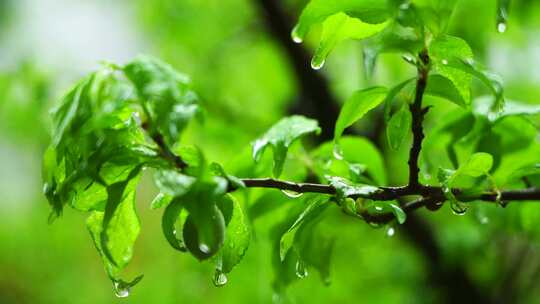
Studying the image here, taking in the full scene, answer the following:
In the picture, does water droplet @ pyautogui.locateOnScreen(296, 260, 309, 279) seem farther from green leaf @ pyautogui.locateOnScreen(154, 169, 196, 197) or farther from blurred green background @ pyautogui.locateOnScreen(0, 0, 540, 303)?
blurred green background @ pyautogui.locateOnScreen(0, 0, 540, 303)

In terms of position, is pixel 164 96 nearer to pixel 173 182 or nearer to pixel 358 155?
pixel 173 182

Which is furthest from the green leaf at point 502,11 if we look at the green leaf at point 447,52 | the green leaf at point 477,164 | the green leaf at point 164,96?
the green leaf at point 164,96

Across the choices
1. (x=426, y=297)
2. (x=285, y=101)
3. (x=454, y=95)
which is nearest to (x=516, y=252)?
(x=426, y=297)

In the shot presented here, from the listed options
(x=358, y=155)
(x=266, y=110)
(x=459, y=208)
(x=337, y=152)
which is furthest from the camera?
(x=266, y=110)

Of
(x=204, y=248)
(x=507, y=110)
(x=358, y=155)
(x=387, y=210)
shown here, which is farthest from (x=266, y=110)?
(x=204, y=248)

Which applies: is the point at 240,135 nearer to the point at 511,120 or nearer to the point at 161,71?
the point at 511,120

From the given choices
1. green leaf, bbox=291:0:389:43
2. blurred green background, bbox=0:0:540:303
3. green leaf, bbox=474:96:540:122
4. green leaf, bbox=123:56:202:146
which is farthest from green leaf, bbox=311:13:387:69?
blurred green background, bbox=0:0:540:303

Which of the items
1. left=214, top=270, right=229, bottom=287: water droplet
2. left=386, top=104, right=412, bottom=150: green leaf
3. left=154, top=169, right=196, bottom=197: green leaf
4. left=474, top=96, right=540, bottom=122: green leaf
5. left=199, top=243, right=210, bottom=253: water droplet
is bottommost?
left=214, top=270, right=229, bottom=287: water droplet
